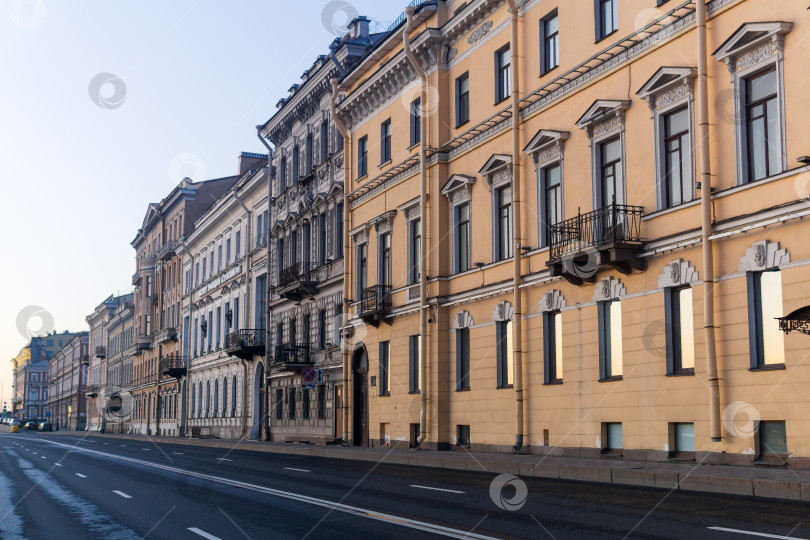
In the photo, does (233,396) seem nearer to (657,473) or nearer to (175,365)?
(175,365)

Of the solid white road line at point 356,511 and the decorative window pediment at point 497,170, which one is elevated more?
the decorative window pediment at point 497,170

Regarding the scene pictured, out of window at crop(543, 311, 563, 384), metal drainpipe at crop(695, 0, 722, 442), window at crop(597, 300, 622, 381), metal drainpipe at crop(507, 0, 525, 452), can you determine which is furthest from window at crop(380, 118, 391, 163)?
metal drainpipe at crop(695, 0, 722, 442)

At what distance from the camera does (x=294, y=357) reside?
42406 millimetres

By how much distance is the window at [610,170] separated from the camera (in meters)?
22.2

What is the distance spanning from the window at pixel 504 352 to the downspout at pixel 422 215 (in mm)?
3639

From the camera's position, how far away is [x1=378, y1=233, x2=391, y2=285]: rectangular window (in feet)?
112

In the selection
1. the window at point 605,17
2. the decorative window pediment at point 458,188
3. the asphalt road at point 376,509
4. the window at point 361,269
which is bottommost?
the asphalt road at point 376,509

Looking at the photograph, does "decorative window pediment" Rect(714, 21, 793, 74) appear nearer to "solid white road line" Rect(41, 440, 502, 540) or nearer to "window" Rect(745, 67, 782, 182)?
"window" Rect(745, 67, 782, 182)

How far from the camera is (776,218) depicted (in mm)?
17328

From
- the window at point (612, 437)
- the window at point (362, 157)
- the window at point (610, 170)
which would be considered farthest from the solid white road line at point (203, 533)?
the window at point (362, 157)

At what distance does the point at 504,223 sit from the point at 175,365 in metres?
47.7

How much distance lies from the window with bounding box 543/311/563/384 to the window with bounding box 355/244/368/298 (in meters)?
12.8

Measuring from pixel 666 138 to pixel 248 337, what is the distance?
33755 millimetres

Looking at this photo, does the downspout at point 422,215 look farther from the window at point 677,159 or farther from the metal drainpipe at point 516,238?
the window at point 677,159
